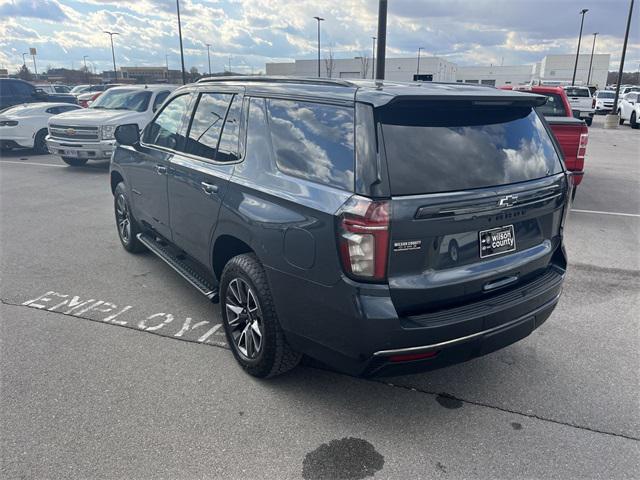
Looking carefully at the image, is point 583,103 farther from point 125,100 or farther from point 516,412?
point 516,412

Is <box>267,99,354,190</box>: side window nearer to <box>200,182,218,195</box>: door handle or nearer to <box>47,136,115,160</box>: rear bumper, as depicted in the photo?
<box>200,182,218,195</box>: door handle

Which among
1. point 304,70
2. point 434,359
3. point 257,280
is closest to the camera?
point 434,359

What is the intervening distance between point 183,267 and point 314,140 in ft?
6.90

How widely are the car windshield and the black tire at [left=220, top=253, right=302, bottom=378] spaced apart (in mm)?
9376

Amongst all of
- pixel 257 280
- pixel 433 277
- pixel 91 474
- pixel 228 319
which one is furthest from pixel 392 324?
pixel 91 474

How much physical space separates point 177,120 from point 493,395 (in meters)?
3.38

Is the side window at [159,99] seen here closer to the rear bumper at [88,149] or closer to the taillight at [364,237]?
the rear bumper at [88,149]

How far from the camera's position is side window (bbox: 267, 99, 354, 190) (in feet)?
8.44

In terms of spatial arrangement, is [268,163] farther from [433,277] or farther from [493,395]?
[493,395]

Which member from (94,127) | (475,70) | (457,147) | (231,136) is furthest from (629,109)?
(475,70)

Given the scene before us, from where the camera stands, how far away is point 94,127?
35.3 feet

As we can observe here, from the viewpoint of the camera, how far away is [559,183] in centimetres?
311

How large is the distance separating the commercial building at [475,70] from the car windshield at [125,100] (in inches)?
2886

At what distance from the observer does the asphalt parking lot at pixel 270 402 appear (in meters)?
2.59
